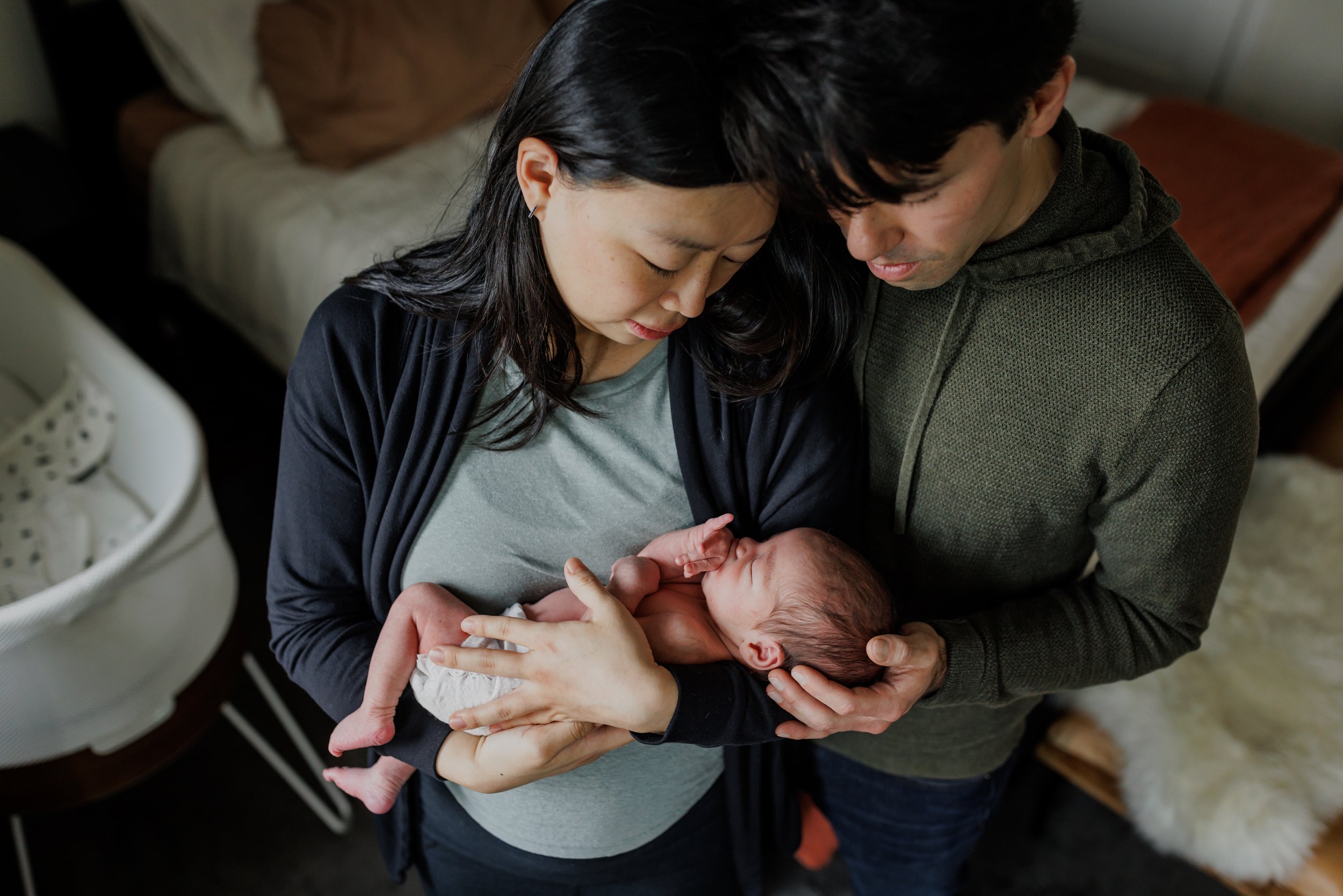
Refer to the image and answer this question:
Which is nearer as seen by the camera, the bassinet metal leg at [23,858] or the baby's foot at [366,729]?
the baby's foot at [366,729]

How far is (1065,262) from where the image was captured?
0.91m

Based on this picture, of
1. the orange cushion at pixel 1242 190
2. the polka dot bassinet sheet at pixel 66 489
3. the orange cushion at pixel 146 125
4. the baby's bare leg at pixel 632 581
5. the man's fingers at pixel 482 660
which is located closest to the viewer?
the man's fingers at pixel 482 660

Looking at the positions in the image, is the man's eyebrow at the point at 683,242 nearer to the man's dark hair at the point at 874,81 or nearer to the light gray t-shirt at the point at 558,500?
the man's dark hair at the point at 874,81

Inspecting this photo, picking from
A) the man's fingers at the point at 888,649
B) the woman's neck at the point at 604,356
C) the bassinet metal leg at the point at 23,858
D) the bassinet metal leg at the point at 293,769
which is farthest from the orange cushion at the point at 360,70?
the man's fingers at the point at 888,649

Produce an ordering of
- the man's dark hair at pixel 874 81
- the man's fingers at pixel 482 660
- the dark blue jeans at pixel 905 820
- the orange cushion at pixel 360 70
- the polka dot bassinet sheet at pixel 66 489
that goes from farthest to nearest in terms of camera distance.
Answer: the orange cushion at pixel 360 70 → the polka dot bassinet sheet at pixel 66 489 → the dark blue jeans at pixel 905 820 → the man's fingers at pixel 482 660 → the man's dark hair at pixel 874 81

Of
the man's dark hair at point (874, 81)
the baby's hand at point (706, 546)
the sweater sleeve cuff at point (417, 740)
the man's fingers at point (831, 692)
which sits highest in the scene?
the man's dark hair at point (874, 81)

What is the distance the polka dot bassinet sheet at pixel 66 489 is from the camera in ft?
5.67

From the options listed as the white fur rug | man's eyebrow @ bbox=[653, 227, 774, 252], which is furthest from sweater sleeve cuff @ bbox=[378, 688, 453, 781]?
the white fur rug

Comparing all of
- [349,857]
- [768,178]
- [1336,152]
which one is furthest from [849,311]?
[1336,152]

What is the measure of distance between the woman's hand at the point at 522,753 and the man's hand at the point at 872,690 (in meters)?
0.18

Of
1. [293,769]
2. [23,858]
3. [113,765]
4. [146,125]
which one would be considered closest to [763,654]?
[113,765]

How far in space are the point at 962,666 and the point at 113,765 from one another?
131 centimetres

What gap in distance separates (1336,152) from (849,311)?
5.95ft

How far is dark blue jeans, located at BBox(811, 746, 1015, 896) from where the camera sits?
130 centimetres
